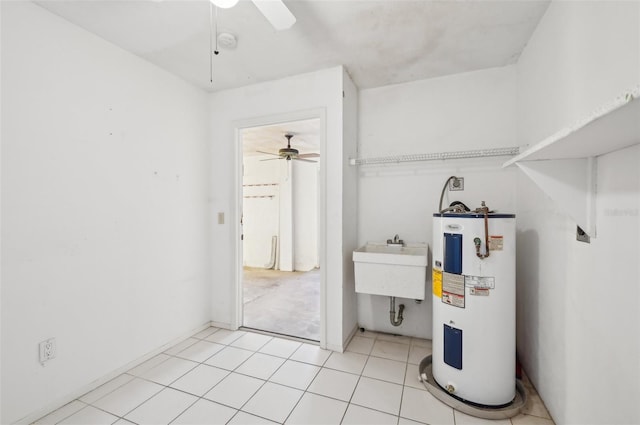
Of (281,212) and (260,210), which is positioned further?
(260,210)

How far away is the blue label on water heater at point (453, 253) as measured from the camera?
1.75 m

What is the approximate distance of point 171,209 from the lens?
2.54 metres

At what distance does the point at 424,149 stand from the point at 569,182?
145 cm

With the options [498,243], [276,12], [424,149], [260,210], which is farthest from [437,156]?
[260,210]

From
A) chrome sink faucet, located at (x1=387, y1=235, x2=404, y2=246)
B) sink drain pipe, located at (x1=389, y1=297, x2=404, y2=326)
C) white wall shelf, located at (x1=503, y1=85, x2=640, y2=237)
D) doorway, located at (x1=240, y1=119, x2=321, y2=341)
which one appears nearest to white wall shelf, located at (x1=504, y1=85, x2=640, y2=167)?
white wall shelf, located at (x1=503, y1=85, x2=640, y2=237)

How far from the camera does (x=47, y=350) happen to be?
1686 millimetres

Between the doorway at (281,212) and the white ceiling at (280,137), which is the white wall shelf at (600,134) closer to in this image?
the white ceiling at (280,137)

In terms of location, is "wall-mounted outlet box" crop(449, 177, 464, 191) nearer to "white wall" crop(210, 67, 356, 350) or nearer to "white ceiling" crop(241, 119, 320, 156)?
"white wall" crop(210, 67, 356, 350)

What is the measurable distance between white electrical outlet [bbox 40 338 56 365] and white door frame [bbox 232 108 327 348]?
1363 mm

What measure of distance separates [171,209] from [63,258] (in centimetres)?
87

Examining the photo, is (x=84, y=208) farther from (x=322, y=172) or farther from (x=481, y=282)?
(x=481, y=282)

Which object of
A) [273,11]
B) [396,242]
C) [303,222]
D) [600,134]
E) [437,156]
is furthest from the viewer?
[303,222]

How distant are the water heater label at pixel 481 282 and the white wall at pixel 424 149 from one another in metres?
0.90

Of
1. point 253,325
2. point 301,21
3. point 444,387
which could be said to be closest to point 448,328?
point 444,387
